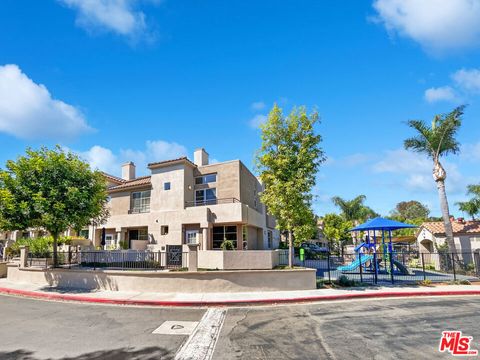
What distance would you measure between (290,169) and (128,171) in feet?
74.3

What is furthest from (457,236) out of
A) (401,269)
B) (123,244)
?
(123,244)

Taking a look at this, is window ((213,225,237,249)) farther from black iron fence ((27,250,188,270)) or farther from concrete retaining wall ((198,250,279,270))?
black iron fence ((27,250,188,270))

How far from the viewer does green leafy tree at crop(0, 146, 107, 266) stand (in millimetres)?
14758

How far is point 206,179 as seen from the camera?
2702cm

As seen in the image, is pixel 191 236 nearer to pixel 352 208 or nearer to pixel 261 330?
pixel 261 330

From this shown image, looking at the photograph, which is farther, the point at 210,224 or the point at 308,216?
the point at 210,224

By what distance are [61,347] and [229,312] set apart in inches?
214

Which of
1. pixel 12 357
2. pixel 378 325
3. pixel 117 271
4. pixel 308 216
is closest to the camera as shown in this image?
pixel 12 357

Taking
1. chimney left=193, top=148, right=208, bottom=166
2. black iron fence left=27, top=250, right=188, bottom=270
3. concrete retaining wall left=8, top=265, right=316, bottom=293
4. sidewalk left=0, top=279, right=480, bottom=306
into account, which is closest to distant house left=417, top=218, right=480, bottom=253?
sidewalk left=0, top=279, right=480, bottom=306

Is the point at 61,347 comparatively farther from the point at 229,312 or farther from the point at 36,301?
the point at 36,301

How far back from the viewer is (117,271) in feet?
48.9

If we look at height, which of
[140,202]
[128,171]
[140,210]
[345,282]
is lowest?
[345,282]

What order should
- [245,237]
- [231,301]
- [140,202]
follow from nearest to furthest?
[231,301]
[245,237]
[140,202]

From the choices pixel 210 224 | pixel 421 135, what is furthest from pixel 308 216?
pixel 421 135
